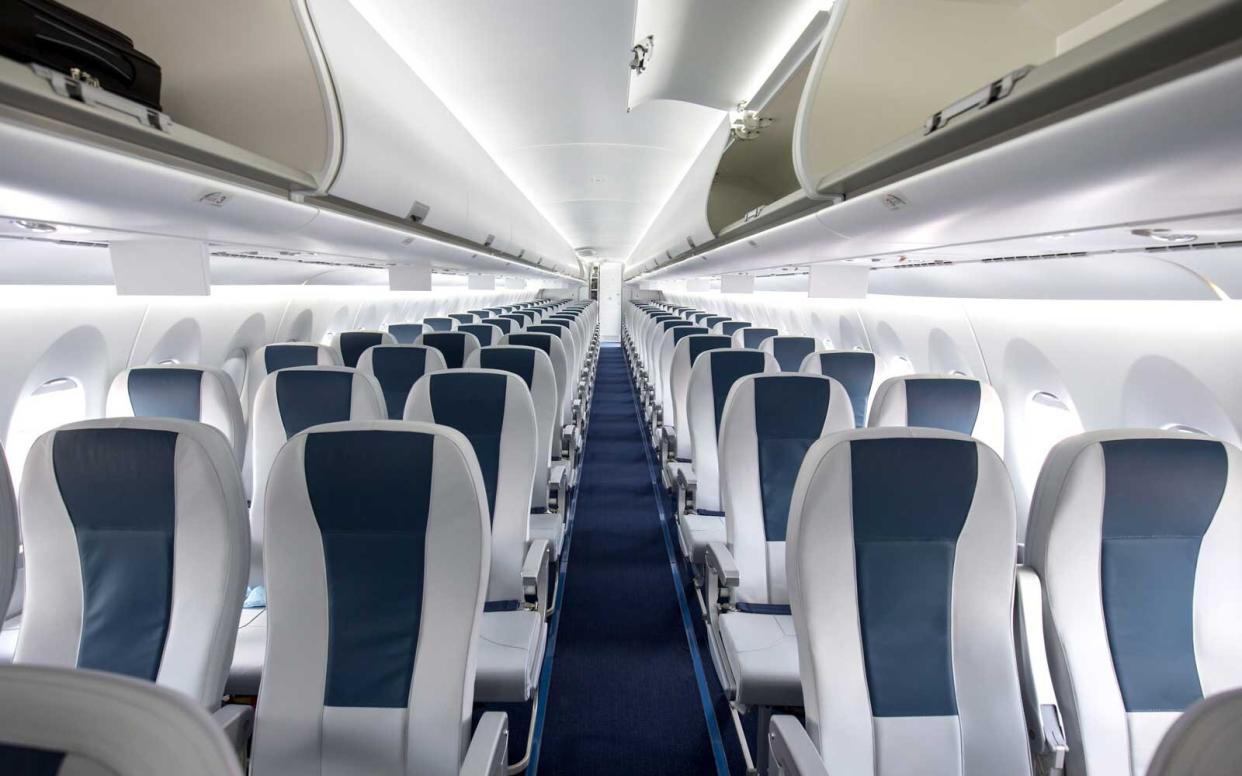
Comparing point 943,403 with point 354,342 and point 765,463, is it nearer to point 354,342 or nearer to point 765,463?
point 765,463

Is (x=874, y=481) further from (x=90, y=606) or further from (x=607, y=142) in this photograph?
(x=607, y=142)

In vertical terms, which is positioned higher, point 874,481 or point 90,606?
point 874,481

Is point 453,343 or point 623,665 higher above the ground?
point 453,343

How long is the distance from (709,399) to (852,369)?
1265 mm

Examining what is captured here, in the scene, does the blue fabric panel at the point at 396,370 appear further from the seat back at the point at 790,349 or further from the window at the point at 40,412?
the seat back at the point at 790,349

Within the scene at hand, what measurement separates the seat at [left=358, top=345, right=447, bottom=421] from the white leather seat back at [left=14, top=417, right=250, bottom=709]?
2.62 m

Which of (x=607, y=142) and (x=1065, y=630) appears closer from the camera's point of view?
(x=1065, y=630)

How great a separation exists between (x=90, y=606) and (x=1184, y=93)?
298 centimetres

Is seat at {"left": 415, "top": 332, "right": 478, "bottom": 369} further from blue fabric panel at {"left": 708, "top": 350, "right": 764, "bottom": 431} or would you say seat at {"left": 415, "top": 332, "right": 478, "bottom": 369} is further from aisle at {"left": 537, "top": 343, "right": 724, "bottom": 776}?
blue fabric panel at {"left": 708, "top": 350, "right": 764, "bottom": 431}

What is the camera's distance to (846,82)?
2.62 m

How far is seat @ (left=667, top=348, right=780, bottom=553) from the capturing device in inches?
165

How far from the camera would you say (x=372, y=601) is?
1.86 m

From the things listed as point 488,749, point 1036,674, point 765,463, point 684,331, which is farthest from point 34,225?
point 684,331

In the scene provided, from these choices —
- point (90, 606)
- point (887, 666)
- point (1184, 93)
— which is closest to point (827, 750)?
point (887, 666)
